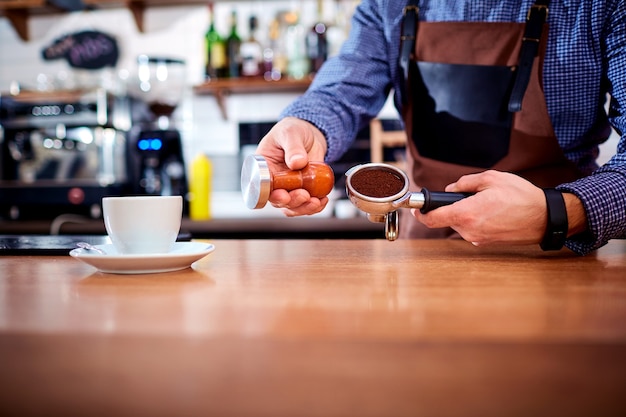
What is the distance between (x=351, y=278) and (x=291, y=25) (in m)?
2.34

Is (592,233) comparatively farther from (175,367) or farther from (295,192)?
(175,367)

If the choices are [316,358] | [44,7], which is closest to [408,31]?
[316,358]

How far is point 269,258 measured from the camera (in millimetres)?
929

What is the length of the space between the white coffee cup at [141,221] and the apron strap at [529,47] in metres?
0.87

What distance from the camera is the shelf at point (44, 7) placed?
2.91 metres

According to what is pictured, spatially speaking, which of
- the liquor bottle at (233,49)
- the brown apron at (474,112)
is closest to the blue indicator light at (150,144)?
the liquor bottle at (233,49)

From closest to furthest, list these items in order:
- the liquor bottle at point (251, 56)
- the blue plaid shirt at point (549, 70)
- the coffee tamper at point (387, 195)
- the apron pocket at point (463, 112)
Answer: the coffee tamper at point (387, 195)
the blue plaid shirt at point (549, 70)
the apron pocket at point (463, 112)
the liquor bottle at point (251, 56)

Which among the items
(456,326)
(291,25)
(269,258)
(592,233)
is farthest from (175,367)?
(291,25)

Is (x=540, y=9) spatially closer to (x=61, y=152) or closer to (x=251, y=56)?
(x=251, y=56)

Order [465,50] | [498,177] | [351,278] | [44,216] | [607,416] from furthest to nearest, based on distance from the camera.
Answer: [44,216] → [465,50] → [498,177] → [351,278] → [607,416]

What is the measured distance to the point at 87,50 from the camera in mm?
3064

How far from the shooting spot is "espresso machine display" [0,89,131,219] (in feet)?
8.21

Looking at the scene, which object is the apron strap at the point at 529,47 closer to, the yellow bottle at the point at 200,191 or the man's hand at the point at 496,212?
the man's hand at the point at 496,212

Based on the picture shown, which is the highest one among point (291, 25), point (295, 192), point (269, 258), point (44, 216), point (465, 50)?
point (291, 25)
